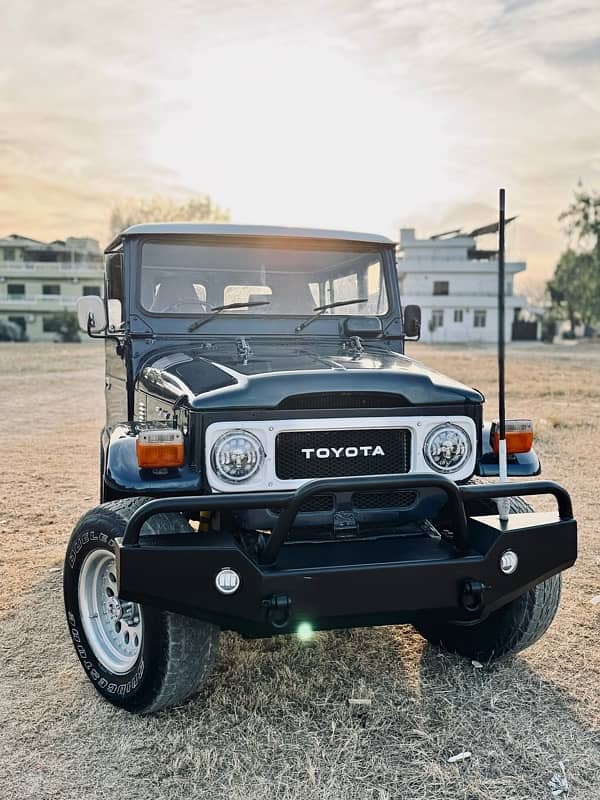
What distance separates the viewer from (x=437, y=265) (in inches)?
2388

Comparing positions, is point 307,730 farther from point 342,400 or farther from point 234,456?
point 342,400

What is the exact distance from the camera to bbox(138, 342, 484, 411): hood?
3.32 m

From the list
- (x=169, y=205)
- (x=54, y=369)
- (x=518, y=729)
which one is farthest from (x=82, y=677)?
(x=169, y=205)

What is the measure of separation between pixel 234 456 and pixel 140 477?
41cm

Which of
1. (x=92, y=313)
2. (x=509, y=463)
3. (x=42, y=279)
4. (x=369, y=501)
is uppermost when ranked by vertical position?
(x=42, y=279)

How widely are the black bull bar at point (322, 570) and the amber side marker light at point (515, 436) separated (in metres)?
0.51

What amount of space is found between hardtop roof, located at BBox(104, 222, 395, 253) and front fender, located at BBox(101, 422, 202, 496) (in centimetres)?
156

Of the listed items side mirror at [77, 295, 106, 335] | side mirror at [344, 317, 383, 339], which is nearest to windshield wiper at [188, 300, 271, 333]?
side mirror at [344, 317, 383, 339]

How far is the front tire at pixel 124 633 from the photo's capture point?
3.22 meters

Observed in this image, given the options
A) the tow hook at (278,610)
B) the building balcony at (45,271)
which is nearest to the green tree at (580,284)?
the building balcony at (45,271)

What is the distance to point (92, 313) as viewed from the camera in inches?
188

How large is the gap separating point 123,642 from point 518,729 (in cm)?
179

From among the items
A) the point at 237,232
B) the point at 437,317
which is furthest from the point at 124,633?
the point at 437,317

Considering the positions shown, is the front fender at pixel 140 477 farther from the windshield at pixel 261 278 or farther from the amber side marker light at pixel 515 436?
the amber side marker light at pixel 515 436
